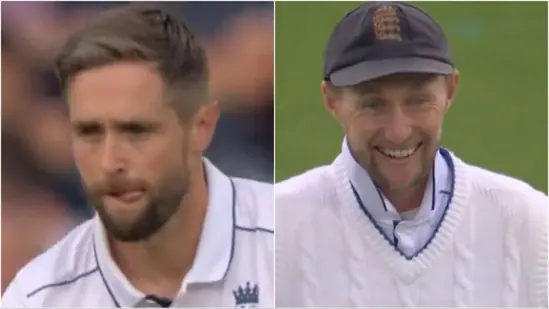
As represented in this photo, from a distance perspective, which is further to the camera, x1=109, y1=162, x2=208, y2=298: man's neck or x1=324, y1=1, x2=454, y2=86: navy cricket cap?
x1=109, y1=162, x2=208, y2=298: man's neck

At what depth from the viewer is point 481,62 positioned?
7.24 feet

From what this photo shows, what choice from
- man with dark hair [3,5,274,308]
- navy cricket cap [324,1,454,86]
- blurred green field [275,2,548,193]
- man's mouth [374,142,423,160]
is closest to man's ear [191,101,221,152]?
man with dark hair [3,5,274,308]

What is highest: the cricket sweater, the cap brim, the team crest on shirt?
the cap brim

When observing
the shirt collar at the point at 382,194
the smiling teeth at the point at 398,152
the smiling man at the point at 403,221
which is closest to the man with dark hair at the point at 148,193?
the smiling man at the point at 403,221

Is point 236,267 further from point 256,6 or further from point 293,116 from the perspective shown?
point 256,6

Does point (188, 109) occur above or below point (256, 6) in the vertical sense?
below

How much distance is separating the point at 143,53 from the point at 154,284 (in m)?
0.67

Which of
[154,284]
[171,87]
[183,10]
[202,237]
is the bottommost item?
[154,284]

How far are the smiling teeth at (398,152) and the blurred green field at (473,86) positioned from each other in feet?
0.40

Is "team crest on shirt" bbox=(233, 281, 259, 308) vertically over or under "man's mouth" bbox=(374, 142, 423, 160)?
under

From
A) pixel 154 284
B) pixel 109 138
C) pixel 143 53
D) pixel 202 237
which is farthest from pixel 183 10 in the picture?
pixel 154 284

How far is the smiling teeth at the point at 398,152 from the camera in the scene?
7.09ft

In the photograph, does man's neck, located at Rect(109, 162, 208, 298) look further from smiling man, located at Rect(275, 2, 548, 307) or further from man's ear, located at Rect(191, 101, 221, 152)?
smiling man, located at Rect(275, 2, 548, 307)

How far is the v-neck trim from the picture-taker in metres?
2.17
